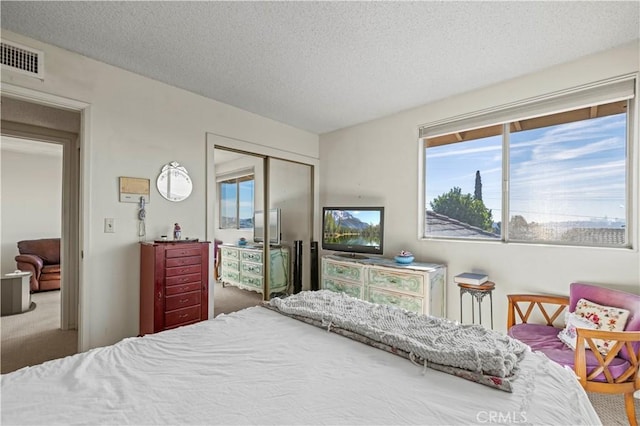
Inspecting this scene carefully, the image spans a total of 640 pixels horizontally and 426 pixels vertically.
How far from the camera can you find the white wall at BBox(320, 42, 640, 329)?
7.66 feet

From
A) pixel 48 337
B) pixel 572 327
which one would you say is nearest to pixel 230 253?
pixel 48 337

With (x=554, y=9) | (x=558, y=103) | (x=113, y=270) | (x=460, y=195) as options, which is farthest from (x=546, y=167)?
(x=113, y=270)

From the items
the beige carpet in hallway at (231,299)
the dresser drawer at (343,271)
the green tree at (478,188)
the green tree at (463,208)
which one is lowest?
the beige carpet in hallway at (231,299)

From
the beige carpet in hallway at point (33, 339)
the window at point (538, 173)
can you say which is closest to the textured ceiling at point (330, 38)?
the window at point (538, 173)

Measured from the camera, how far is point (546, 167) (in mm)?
2764

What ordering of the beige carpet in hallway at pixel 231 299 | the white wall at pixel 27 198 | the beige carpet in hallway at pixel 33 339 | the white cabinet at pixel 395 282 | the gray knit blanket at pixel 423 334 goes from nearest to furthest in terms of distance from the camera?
the gray knit blanket at pixel 423 334 → the beige carpet in hallway at pixel 33 339 → the white cabinet at pixel 395 282 → the beige carpet in hallway at pixel 231 299 → the white wall at pixel 27 198

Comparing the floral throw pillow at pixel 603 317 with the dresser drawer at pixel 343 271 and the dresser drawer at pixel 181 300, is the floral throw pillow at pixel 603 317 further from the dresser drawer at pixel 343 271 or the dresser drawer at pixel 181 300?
the dresser drawer at pixel 181 300

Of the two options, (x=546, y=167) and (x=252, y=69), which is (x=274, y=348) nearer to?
(x=252, y=69)

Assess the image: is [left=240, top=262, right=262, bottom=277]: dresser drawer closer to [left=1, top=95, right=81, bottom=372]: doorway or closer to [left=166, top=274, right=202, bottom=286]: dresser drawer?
[left=166, top=274, right=202, bottom=286]: dresser drawer

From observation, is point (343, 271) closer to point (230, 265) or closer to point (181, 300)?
point (230, 265)

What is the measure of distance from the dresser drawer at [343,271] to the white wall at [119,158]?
5.39 feet

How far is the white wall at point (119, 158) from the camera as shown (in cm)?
251

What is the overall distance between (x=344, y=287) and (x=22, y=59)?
11.7 ft

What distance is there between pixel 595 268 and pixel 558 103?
1435 mm
